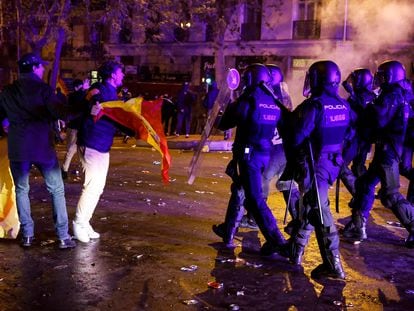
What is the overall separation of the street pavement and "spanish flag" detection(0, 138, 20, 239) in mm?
180

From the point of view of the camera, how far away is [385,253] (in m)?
6.25

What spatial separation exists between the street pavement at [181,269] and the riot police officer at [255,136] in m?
0.44

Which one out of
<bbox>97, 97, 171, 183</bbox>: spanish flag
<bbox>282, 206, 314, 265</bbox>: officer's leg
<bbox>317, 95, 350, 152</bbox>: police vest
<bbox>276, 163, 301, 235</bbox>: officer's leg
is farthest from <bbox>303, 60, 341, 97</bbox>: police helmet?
<bbox>97, 97, 171, 183</bbox>: spanish flag

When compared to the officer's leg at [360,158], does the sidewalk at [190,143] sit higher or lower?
lower

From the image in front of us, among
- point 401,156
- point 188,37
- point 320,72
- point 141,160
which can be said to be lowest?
point 141,160

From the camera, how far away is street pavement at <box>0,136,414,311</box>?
4.68 metres

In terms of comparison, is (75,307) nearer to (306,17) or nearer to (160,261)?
(160,261)

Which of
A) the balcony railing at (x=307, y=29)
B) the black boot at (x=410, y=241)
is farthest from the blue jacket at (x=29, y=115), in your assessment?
the balcony railing at (x=307, y=29)

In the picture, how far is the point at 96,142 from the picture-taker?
5.97m

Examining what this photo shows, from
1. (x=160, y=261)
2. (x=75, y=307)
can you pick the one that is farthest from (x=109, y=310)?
(x=160, y=261)

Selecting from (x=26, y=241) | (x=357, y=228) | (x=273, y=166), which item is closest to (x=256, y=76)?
(x=273, y=166)

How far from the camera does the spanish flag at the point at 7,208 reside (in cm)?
625

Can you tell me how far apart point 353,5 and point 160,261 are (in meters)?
21.2

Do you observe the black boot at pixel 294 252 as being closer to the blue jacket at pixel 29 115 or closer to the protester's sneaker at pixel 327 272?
the protester's sneaker at pixel 327 272
